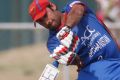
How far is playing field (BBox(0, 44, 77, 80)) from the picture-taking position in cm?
1070

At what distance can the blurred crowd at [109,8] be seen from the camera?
12.4m

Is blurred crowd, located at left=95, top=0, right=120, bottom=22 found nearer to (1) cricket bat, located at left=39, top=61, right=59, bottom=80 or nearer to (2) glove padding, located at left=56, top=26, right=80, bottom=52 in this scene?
(1) cricket bat, located at left=39, top=61, right=59, bottom=80

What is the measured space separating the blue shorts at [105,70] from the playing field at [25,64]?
3.70 meters

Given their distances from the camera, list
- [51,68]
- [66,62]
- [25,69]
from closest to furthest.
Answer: [66,62] < [51,68] < [25,69]

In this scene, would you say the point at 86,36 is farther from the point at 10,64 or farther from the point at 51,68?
the point at 10,64

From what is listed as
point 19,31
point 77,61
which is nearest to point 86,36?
point 77,61

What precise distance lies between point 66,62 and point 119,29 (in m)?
4.63

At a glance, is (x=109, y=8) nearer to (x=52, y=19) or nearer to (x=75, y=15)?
(x=52, y=19)

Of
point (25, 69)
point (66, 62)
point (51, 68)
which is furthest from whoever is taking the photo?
point (25, 69)

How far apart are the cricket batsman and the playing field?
3.65 metres

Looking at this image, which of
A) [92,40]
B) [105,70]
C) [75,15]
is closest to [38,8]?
[75,15]

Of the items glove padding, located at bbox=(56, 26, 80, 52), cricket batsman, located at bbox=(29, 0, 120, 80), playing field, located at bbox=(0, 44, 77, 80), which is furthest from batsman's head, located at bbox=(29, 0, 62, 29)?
playing field, located at bbox=(0, 44, 77, 80)

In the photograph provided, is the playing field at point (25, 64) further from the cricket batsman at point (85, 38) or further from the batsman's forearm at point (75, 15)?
the batsman's forearm at point (75, 15)

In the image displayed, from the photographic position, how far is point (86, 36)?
267 inches
